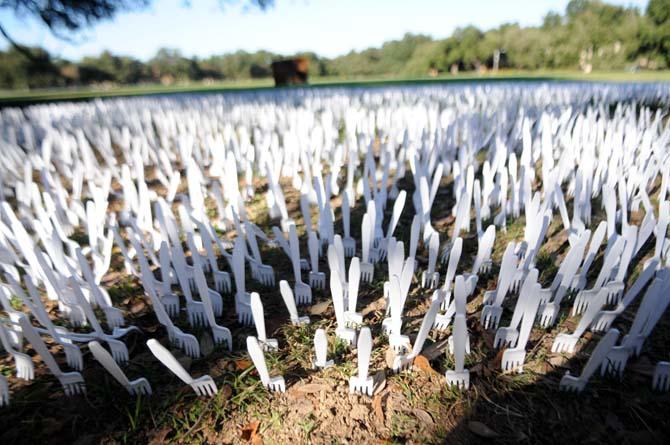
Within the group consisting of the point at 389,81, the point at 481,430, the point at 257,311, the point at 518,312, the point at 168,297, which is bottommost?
the point at 481,430

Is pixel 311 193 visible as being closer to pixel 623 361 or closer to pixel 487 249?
pixel 487 249

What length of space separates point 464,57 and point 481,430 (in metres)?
75.7

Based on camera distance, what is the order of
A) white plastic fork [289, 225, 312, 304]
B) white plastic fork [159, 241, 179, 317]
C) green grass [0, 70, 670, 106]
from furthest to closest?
green grass [0, 70, 670, 106] < white plastic fork [289, 225, 312, 304] < white plastic fork [159, 241, 179, 317]

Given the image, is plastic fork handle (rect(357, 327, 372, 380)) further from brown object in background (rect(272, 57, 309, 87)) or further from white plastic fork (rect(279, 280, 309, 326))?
brown object in background (rect(272, 57, 309, 87))

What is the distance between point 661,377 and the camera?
144cm

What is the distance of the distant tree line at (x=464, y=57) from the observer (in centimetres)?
4472

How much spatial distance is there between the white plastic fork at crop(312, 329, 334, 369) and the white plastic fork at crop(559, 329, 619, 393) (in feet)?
3.22

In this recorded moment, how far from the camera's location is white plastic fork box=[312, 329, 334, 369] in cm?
144

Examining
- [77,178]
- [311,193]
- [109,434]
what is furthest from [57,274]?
[311,193]

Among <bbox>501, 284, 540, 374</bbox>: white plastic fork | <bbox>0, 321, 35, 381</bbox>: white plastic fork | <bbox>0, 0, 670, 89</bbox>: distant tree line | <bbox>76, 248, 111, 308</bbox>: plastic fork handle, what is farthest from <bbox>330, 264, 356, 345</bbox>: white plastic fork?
<bbox>0, 0, 670, 89</bbox>: distant tree line

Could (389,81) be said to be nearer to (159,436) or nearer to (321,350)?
(321,350)

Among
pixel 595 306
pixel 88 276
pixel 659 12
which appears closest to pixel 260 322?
pixel 88 276

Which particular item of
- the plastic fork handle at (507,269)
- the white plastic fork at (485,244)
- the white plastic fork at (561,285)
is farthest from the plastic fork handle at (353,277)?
the white plastic fork at (561,285)

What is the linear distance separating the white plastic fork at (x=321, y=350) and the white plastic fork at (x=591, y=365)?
982mm
